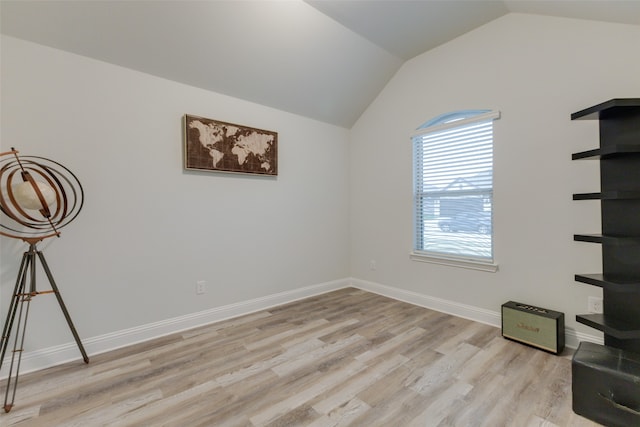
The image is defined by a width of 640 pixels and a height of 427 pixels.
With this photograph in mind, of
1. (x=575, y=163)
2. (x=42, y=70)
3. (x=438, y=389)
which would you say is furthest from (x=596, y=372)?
(x=42, y=70)

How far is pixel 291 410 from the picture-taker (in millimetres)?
1593

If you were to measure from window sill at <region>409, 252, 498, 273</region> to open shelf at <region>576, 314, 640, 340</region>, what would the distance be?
3.26 ft

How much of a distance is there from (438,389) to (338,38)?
3036 mm

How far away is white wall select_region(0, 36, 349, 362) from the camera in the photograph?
205 cm

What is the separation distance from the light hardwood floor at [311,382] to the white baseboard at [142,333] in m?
0.08

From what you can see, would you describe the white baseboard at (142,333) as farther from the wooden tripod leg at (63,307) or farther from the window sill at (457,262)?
the window sill at (457,262)

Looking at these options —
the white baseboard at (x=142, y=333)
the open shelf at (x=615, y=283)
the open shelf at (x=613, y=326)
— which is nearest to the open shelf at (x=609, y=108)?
the open shelf at (x=615, y=283)

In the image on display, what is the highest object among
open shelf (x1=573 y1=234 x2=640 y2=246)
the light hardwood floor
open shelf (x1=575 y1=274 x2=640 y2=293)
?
open shelf (x1=573 y1=234 x2=640 y2=246)

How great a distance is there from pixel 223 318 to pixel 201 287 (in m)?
0.40

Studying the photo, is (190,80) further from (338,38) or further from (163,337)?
(163,337)

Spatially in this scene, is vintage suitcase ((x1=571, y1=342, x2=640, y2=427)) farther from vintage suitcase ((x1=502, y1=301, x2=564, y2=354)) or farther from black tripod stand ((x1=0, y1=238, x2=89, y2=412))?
black tripod stand ((x1=0, y1=238, x2=89, y2=412))

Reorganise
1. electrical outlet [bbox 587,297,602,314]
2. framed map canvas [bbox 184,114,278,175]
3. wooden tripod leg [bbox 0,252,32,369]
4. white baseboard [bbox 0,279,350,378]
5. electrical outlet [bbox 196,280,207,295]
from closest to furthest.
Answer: wooden tripod leg [bbox 0,252,32,369], white baseboard [bbox 0,279,350,378], electrical outlet [bbox 587,297,602,314], framed map canvas [bbox 184,114,278,175], electrical outlet [bbox 196,280,207,295]

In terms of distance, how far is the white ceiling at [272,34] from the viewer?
1.99 meters

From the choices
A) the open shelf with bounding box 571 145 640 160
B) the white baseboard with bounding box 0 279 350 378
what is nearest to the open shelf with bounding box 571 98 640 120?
the open shelf with bounding box 571 145 640 160
